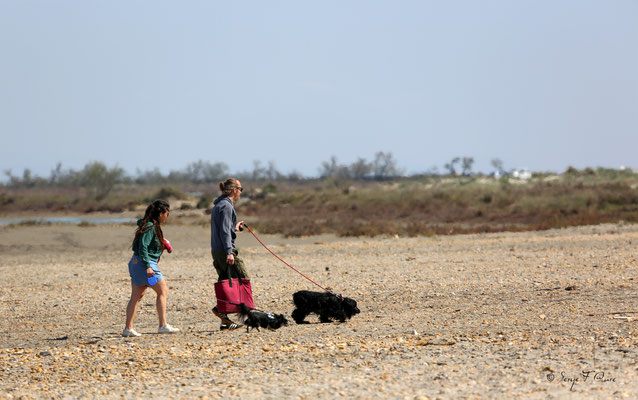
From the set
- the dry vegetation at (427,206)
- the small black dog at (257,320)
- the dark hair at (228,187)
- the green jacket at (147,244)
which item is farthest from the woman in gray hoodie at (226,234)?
the dry vegetation at (427,206)

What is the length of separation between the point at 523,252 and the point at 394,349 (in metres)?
12.5

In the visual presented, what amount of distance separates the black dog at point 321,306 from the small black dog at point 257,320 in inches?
15.8

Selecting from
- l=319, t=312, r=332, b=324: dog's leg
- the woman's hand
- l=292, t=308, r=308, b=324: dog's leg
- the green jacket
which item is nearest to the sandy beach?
l=292, t=308, r=308, b=324: dog's leg

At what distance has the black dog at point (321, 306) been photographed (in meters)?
A: 10.1

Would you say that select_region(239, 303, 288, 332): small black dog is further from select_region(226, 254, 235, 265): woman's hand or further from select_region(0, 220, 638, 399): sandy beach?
select_region(226, 254, 235, 265): woman's hand

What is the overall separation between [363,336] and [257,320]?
4.41 feet

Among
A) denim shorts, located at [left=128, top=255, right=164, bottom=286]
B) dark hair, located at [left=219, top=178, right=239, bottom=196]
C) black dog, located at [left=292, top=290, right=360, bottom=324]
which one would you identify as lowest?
black dog, located at [left=292, top=290, right=360, bottom=324]

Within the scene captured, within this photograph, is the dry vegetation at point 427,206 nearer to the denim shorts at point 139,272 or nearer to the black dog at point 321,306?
the black dog at point 321,306

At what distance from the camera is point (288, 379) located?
7168mm

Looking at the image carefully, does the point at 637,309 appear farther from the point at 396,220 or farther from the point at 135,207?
the point at 135,207

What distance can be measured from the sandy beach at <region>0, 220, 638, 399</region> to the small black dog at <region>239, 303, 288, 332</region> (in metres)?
0.14

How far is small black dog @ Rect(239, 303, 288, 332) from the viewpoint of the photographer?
379 inches

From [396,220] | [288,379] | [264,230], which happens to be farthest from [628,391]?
[396,220]

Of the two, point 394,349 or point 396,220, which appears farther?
point 396,220
